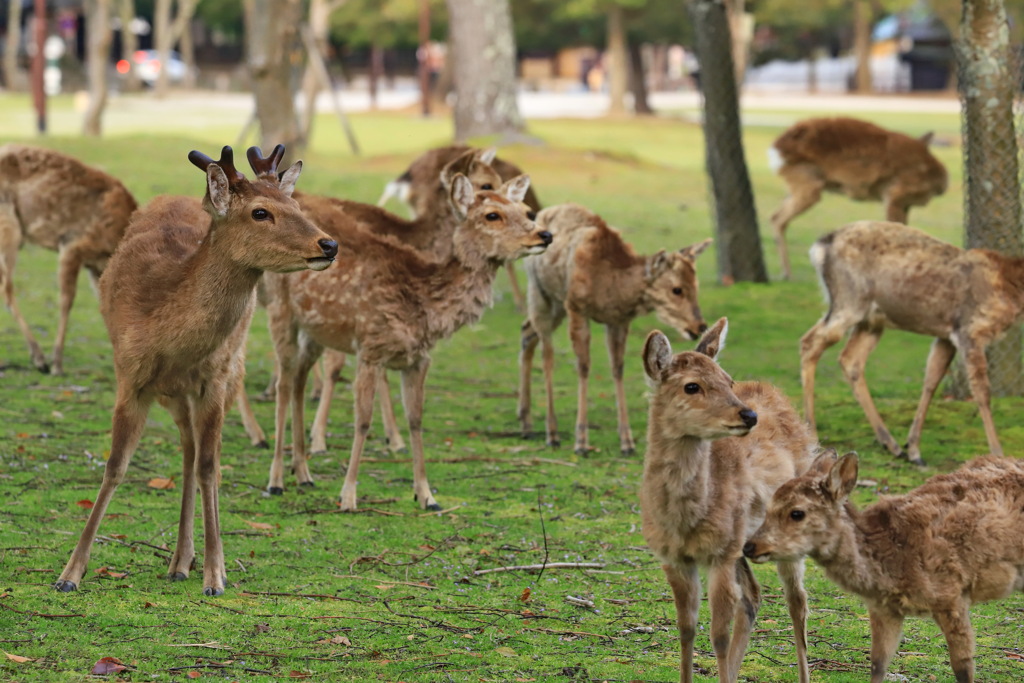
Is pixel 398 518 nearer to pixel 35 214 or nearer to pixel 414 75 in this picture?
pixel 35 214

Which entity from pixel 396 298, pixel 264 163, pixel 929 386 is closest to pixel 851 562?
pixel 264 163

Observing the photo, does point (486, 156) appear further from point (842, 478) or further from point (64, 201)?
point (842, 478)

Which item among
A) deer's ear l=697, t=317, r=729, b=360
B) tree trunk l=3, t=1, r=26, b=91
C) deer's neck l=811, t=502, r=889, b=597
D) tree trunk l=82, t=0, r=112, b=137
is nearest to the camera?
deer's neck l=811, t=502, r=889, b=597

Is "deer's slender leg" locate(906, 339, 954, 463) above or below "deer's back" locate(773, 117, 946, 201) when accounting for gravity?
below

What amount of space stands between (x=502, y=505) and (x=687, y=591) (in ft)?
9.13

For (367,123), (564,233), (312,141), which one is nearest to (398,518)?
(564,233)

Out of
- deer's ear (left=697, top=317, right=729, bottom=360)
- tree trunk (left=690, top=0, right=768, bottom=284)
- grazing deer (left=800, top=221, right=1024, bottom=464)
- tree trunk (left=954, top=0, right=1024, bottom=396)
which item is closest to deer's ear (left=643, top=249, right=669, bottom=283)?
grazing deer (left=800, top=221, right=1024, bottom=464)

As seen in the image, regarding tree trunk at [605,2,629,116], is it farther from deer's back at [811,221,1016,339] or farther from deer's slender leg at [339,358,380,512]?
deer's slender leg at [339,358,380,512]

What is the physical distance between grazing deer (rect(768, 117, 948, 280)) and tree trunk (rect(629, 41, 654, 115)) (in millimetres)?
26623

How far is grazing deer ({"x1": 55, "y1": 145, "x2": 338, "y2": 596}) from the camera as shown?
6277 mm

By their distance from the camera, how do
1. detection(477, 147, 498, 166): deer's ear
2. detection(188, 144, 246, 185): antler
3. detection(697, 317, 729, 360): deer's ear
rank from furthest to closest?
detection(477, 147, 498, 166): deer's ear → detection(188, 144, 246, 185): antler → detection(697, 317, 729, 360): deer's ear

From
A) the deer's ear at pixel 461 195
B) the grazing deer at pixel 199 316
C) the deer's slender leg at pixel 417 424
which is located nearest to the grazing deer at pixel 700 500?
the grazing deer at pixel 199 316

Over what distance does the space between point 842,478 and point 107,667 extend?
290 centimetres

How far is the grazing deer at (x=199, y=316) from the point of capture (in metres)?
6.28
